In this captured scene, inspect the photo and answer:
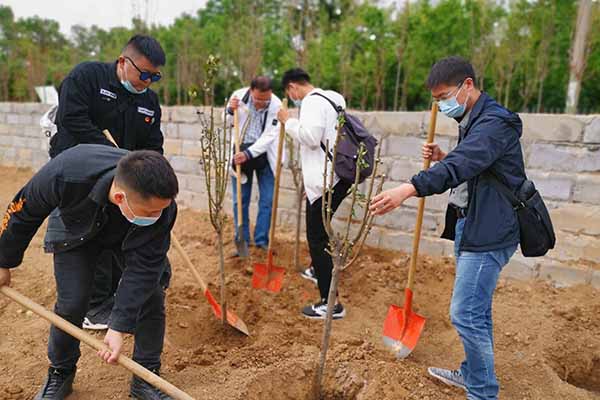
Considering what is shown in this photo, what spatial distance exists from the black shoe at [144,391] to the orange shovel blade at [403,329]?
4.66 ft

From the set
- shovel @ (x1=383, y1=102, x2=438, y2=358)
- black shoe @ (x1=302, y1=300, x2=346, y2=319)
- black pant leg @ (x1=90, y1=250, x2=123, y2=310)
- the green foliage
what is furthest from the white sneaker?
the green foliage

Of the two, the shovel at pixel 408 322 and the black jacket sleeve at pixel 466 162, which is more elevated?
the black jacket sleeve at pixel 466 162

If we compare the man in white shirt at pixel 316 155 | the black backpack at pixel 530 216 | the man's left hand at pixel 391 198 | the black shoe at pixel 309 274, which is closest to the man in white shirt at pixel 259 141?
the black shoe at pixel 309 274

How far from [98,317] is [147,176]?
1.89 meters

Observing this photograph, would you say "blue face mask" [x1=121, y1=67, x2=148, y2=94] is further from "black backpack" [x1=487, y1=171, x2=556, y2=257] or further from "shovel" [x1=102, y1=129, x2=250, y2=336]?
"black backpack" [x1=487, y1=171, x2=556, y2=257]

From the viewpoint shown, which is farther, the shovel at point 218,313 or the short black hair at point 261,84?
the short black hair at point 261,84

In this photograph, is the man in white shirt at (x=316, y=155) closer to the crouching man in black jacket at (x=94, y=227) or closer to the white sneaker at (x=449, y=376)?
the white sneaker at (x=449, y=376)

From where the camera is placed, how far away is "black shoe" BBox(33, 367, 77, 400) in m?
2.42

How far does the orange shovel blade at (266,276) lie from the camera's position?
402cm

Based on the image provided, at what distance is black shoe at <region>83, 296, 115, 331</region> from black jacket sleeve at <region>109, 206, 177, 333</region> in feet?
4.24

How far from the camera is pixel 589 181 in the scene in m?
3.73

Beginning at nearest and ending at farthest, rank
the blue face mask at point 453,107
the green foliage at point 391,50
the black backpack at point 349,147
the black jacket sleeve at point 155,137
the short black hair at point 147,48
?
the blue face mask at point 453,107 < the short black hair at point 147,48 < the black backpack at point 349,147 < the black jacket sleeve at point 155,137 < the green foliage at point 391,50

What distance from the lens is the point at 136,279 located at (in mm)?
2129

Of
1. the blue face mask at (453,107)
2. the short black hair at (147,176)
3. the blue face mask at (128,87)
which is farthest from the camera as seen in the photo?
the blue face mask at (128,87)
